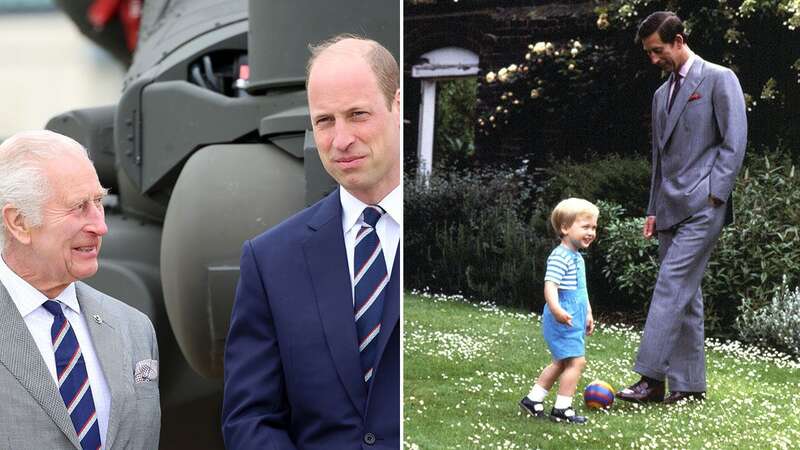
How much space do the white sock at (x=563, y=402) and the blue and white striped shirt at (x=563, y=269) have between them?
24 cm

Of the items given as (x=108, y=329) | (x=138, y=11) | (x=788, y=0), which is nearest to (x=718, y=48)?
(x=788, y=0)

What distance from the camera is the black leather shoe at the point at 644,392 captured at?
9.84 feet

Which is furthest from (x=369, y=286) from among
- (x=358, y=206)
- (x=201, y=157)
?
(x=201, y=157)

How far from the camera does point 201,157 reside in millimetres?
5148

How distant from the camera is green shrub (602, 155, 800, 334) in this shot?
9.57 feet

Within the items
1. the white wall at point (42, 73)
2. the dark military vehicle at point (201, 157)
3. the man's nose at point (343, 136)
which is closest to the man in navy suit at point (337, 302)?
the man's nose at point (343, 136)

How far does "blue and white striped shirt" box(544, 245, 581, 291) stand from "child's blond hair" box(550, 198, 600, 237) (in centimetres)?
4

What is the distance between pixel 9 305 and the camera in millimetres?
3127

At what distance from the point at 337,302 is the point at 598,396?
61cm

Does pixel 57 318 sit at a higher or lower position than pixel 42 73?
higher

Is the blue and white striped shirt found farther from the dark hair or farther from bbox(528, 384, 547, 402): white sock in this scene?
the dark hair

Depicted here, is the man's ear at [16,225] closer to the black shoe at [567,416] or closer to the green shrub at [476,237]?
the green shrub at [476,237]

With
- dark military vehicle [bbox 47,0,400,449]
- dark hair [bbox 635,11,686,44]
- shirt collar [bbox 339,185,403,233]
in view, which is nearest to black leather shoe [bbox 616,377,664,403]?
shirt collar [bbox 339,185,403,233]

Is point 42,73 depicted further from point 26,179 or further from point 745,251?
point 745,251
